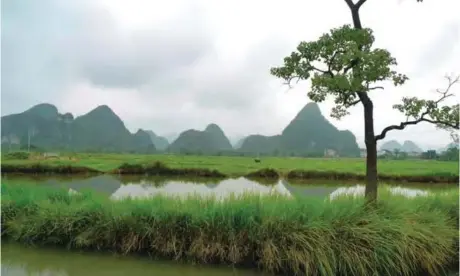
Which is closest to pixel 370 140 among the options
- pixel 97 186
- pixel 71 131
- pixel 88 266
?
pixel 88 266

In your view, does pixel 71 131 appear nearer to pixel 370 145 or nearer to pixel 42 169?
pixel 42 169

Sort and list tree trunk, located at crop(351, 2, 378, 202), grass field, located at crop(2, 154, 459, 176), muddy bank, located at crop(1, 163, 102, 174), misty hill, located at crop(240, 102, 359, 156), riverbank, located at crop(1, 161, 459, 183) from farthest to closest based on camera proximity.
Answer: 1. misty hill, located at crop(240, 102, 359, 156)
2. grass field, located at crop(2, 154, 459, 176)
3. riverbank, located at crop(1, 161, 459, 183)
4. muddy bank, located at crop(1, 163, 102, 174)
5. tree trunk, located at crop(351, 2, 378, 202)

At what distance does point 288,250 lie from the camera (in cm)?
449

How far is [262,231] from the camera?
4625mm

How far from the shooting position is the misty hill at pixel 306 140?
68250mm

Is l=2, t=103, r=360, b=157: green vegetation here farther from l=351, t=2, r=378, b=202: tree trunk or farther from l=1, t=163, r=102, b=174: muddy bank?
l=351, t=2, r=378, b=202: tree trunk

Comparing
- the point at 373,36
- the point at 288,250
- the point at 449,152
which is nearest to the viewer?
the point at 288,250

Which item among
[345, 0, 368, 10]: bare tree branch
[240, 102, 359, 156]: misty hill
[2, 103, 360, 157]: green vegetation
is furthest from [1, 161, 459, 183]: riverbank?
[240, 102, 359, 156]: misty hill

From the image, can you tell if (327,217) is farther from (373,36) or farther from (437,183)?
(437,183)

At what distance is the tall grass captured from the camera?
175 inches

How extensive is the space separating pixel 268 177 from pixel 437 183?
7588mm

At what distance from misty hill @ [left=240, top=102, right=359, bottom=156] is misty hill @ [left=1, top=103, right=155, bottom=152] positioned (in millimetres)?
20031

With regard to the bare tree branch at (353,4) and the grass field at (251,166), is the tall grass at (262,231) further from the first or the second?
the grass field at (251,166)

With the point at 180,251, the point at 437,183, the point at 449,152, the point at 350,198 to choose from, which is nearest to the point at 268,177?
the point at 437,183
